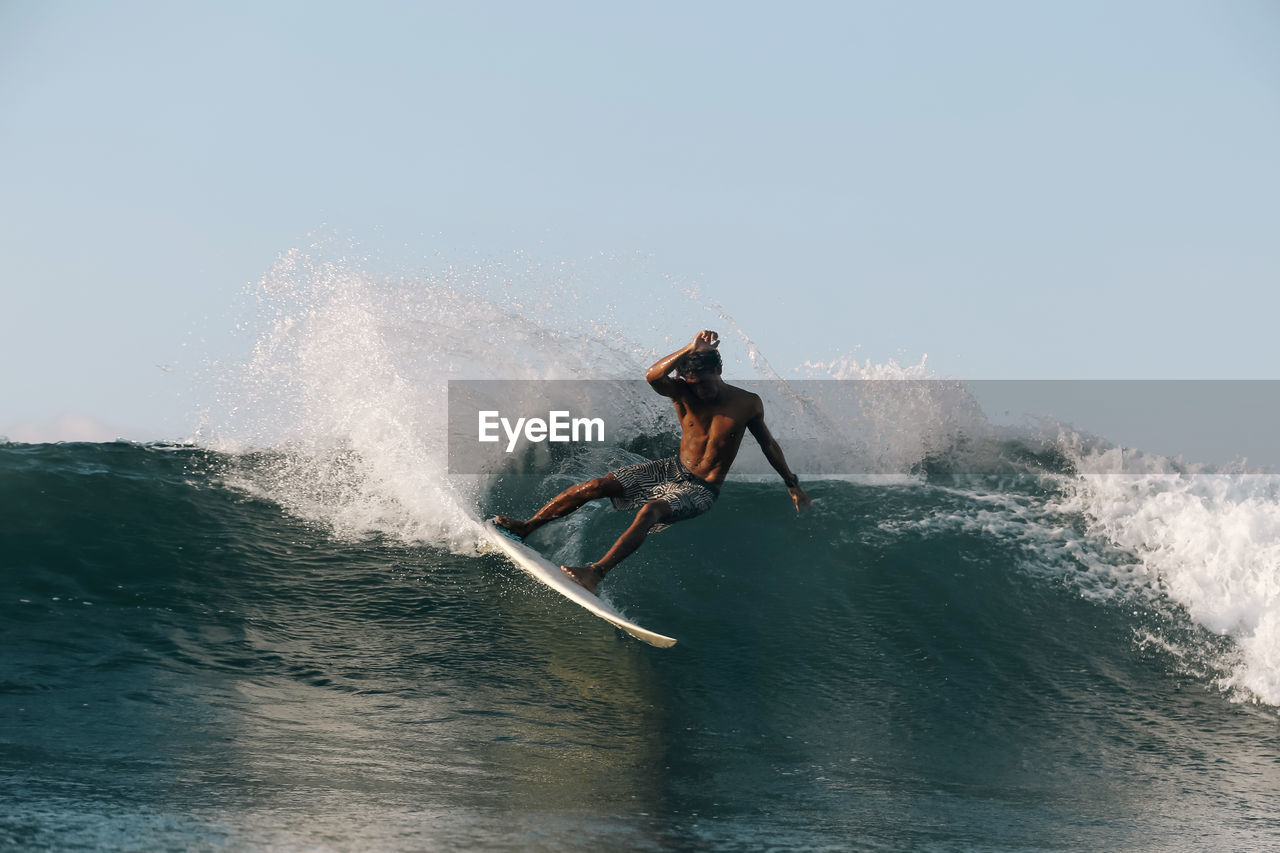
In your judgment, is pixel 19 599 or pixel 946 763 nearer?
pixel 946 763

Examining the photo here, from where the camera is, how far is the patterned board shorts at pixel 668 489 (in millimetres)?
5996

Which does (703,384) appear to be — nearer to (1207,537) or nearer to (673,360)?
(673,360)

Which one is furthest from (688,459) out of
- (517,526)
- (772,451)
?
(517,526)

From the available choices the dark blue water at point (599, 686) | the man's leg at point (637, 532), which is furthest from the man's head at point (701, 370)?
the dark blue water at point (599, 686)

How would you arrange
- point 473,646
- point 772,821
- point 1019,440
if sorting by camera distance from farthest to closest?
Result: point 1019,440 < point 473,646 < point 772,821

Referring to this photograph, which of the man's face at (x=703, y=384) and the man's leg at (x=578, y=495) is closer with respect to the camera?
the man's face at (x=703, y=384)

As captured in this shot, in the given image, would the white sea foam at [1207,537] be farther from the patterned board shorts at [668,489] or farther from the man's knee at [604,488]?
the man's knee at [604,488]

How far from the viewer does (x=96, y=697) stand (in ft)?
16.8

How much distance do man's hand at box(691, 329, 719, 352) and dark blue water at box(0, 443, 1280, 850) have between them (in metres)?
2.19

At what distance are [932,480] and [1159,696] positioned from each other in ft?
14.3

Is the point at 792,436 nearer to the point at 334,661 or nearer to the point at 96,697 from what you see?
the point at 334,661

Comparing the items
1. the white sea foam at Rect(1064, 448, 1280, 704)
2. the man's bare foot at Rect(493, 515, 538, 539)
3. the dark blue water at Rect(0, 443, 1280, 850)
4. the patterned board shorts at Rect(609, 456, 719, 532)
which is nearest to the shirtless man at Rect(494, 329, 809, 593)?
the patterned board shorts at Rect(609, 456, 719, 532)

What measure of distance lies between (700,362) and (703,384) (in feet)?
0.53

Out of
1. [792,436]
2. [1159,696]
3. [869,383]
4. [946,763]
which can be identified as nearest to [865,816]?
[946,763]
